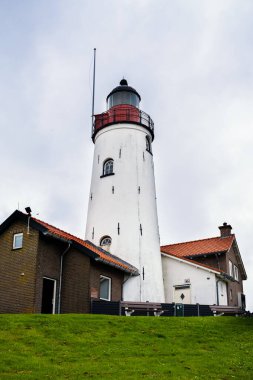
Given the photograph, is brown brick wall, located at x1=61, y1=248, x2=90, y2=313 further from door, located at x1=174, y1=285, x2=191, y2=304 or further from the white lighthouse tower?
door, located at x1=174, y1=285, x2=191, y2=304

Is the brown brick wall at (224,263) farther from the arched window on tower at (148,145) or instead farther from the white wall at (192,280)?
the arched window on tower at (148,145)

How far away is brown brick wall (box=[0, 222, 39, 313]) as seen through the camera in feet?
68.4

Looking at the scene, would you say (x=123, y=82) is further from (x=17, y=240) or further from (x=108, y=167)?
(x=17, y=240)

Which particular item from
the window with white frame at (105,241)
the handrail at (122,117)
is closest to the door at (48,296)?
the window with white frame at (105,241)

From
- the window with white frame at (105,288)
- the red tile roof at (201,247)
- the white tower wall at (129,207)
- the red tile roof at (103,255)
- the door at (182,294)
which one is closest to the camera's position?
the red tile roof at (103,255)

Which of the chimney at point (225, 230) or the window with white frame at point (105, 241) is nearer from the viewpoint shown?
the window with white frame at point (105, 241)

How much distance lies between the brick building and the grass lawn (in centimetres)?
404

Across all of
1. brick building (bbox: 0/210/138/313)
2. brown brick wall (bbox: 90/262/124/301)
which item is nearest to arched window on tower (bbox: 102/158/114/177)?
brown brick wall (bbox: 90/262/124/301)

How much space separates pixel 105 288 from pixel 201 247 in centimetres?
1075

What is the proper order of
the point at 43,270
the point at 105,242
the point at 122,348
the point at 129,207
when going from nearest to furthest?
the point at 122,348
the point at 43,270
the point at 129,207
the point at 105,242

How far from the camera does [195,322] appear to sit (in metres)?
18.9

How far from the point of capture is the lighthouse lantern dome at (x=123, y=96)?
109ft

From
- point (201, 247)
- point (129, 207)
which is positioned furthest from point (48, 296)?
point (201, 247)

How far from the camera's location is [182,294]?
2962 centimetres
